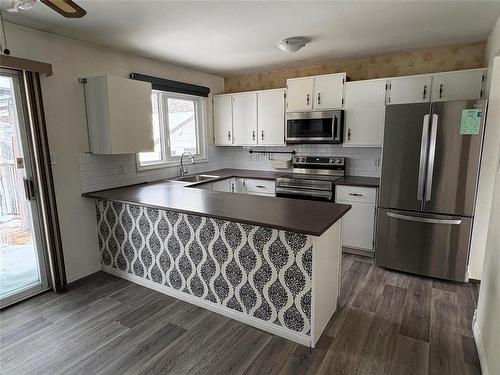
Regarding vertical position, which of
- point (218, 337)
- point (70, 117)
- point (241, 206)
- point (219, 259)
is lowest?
point (218, 337)

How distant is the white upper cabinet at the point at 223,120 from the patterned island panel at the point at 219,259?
2.14 metres

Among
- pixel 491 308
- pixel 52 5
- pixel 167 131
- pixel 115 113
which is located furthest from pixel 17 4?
pixel 491 308

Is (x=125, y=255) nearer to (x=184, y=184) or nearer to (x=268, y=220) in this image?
(x=184, y=184)

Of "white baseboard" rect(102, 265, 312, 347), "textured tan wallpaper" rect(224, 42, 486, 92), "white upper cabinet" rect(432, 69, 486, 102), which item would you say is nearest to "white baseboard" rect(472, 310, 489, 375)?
"white baseboard" rect(102, 265, 312, 347)

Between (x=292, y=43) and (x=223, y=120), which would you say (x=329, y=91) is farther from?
(x=223, y=120)

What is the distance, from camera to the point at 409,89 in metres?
3.28

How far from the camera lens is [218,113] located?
15.3 ft

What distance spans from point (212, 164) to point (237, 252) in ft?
8.81

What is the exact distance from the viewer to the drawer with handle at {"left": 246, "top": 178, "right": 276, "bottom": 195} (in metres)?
4.07

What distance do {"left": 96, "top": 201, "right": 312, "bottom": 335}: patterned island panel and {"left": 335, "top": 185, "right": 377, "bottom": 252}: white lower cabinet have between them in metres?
1.65

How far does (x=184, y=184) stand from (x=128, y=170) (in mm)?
645

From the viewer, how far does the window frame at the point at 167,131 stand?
12.6 feet

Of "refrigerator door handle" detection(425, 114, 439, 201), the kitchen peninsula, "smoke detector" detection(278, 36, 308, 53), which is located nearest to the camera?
the kitchen peninsula

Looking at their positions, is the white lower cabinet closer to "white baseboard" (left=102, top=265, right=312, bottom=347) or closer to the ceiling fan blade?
"white baseboard" (left=102, top=265, right=312, bottom=347)
